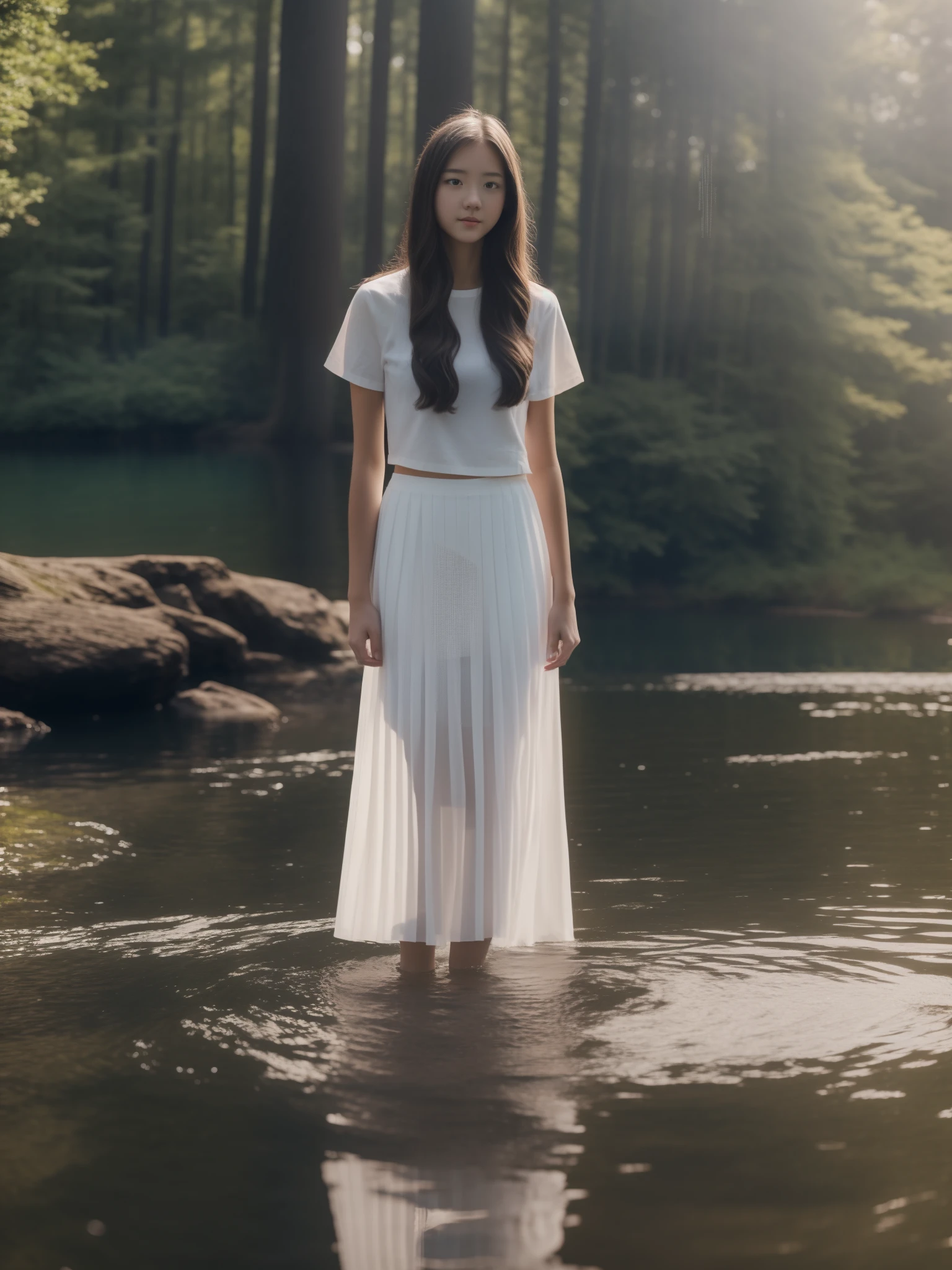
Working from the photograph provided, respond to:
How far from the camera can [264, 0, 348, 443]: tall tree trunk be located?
17359 millimetres

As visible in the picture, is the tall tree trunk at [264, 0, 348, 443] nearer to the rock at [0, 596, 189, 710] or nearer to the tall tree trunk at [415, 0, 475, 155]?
the tall tree trunk at [415, 0, 475, 155]

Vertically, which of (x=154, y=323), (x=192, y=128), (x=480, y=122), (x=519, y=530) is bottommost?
(x=519, y=530)

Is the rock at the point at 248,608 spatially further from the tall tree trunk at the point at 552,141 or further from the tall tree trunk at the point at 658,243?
the tall tree trunk at the point at 658,243

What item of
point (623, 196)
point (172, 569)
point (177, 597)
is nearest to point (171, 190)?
point (623, 196)

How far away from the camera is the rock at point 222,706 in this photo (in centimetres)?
902

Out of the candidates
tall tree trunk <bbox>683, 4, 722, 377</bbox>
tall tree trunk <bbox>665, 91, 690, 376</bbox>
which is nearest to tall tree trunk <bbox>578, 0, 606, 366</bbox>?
tall tree trunk <bbox>665, 91, 690, 376</bbox>

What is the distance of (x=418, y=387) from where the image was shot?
11.9ft

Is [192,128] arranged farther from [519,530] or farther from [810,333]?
[519,530]

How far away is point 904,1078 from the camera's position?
318cm

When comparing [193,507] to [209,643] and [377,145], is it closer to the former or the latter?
[377,145]

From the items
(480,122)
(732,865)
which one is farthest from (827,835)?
(480,122)

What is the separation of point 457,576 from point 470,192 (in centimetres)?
89

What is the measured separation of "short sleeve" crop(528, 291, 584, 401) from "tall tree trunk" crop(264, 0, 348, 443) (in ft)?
46.0

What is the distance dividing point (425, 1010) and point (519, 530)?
114cm
